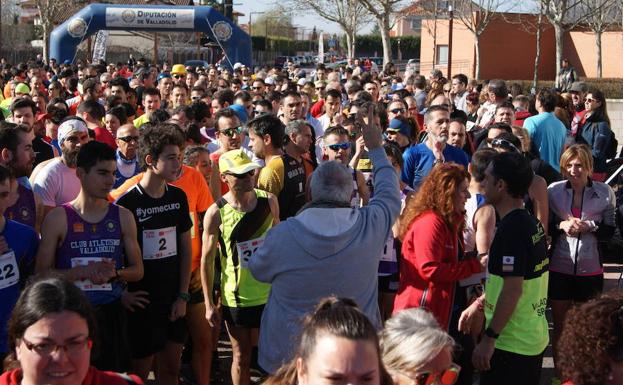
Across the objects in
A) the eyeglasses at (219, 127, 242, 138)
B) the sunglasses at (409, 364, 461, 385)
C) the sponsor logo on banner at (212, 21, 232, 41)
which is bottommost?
the sunglasses at (409, 364, 461, 385)

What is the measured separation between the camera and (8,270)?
423 cm

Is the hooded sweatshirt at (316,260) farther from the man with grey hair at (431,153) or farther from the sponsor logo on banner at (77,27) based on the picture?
the sponsor logo on banner at (77,27)

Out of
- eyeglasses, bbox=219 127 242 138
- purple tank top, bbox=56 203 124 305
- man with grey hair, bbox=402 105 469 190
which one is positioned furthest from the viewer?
man with grey hair, bbox=402 105 469 190

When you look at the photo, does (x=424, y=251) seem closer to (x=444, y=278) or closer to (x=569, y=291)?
(x=444, y=278)

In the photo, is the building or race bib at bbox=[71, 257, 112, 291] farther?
the building

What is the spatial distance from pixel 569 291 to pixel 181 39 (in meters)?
64.2

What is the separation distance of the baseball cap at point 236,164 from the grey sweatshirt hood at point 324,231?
47.3 inches

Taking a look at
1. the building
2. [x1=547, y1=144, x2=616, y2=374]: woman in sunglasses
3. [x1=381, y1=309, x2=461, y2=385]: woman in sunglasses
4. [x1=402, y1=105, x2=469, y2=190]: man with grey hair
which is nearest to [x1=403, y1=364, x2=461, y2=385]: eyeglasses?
[x1=381, y1=309, x2=461, y2=385]: woman in sunglasses

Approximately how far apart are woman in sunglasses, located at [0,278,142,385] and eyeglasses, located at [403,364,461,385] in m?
1.06

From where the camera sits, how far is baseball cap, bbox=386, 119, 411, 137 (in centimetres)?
886

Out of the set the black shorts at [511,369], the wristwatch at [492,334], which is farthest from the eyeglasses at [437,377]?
the black shorts at [511,369]

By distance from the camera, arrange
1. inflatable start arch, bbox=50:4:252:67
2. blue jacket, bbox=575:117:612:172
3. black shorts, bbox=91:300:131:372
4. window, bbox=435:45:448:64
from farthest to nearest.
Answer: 1. window, bbox=435:45:448:64
2. inflatable start arch, bbox=50:4:252:67
3. blue jacket, bbox=575:117:612:172
4. black shorts, bbox=91:300:131:372

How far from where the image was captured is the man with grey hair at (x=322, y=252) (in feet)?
13.1

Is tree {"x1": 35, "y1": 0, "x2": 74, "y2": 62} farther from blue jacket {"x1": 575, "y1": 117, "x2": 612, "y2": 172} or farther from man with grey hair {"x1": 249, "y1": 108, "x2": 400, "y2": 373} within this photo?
man with grey hair {"x1": 249, "y1": 108, "x2": 400, "y2": 373}
